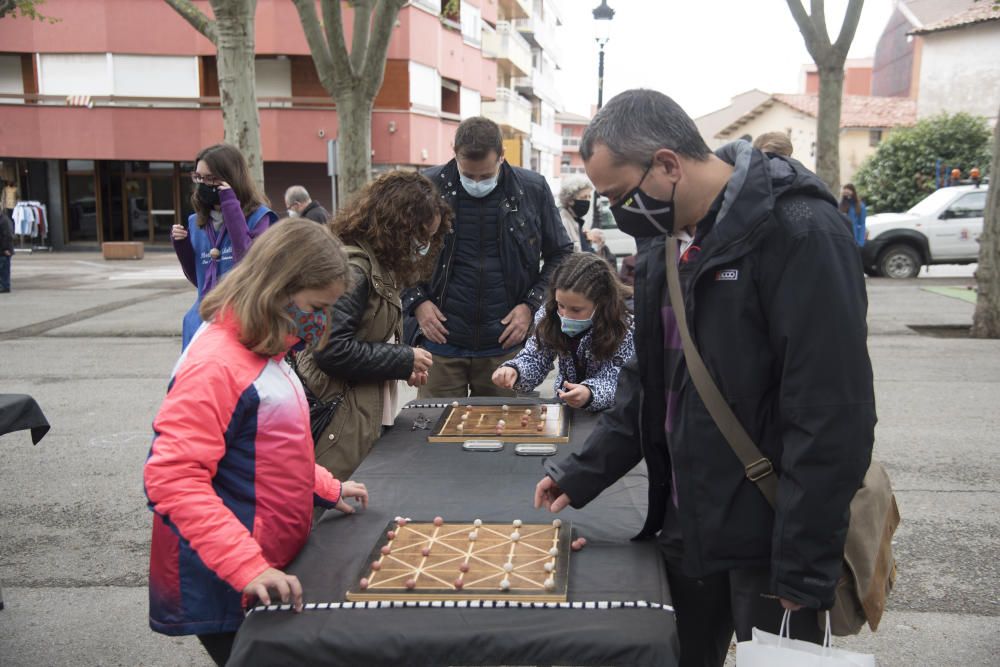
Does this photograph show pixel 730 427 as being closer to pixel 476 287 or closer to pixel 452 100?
pixel 476 287

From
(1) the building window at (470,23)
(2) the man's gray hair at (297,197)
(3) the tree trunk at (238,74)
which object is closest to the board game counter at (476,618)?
(3) the tree trunk at (238,74)

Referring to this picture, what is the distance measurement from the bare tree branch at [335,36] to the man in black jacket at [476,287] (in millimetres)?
9114

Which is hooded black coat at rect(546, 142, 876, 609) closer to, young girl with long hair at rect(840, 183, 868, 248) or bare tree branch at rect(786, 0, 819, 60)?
bare tree branch at rect(786, 0, 819, 60)

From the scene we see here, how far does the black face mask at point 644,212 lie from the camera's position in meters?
2.01

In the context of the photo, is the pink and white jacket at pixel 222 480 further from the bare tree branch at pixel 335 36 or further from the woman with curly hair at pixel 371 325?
the bare tree branch at pixel 335 36

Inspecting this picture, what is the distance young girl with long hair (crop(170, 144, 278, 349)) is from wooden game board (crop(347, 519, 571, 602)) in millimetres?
3016

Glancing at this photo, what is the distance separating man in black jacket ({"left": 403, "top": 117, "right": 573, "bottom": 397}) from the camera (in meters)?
4.43

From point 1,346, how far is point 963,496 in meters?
10.7

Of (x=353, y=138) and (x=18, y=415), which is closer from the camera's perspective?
(x=18, y=415)

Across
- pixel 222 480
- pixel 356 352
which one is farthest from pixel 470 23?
pixel 222 480

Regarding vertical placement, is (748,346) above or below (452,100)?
below

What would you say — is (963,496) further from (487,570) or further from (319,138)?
(319,138)

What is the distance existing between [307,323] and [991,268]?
1015cm

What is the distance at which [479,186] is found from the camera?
439 centimetres
